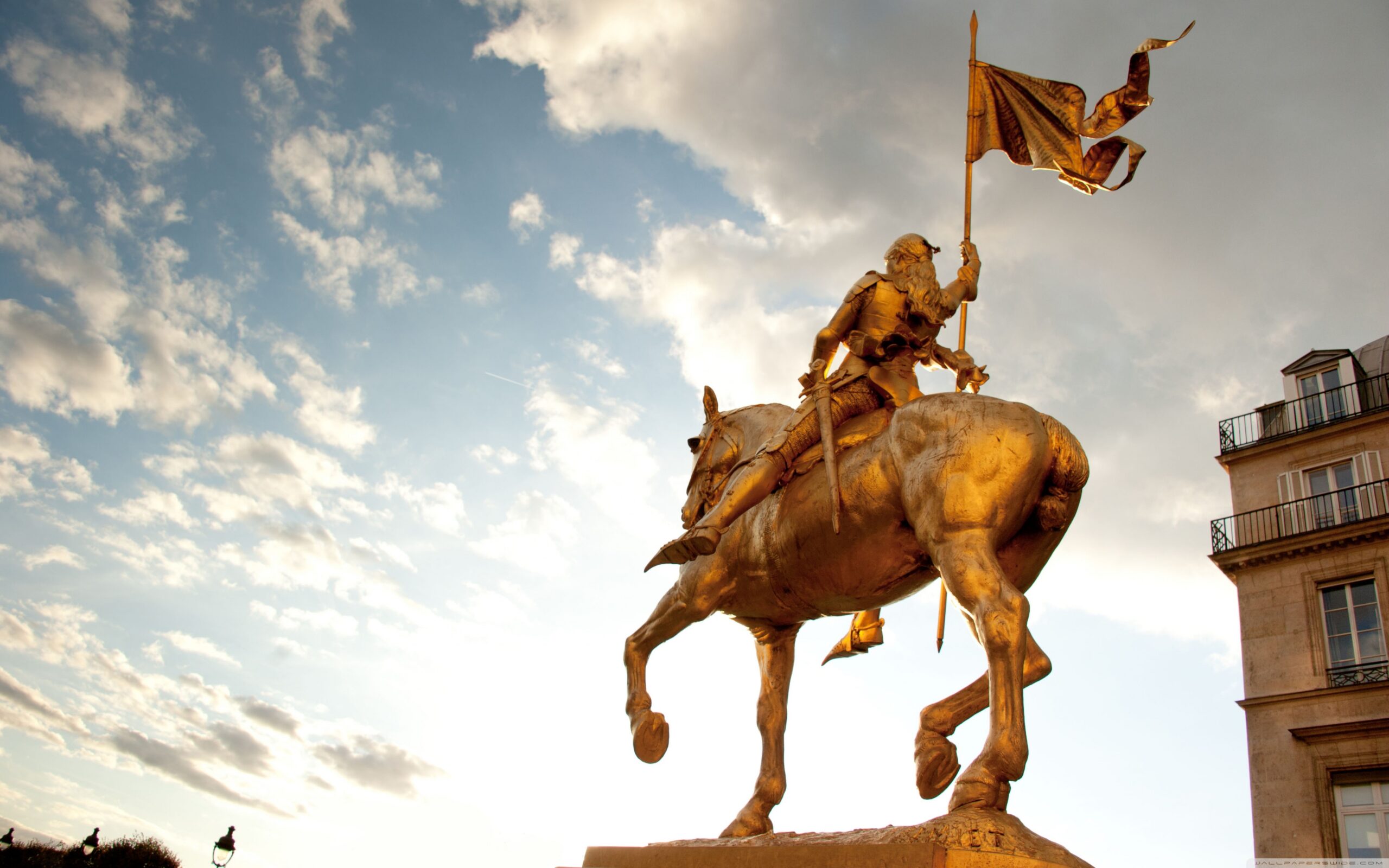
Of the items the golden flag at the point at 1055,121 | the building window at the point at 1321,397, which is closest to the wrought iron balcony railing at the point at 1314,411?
the building window at the point at 1321,397

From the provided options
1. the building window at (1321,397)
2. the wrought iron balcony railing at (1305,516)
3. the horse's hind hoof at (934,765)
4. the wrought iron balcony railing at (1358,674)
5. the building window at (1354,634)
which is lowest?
the horse's hind hoof at (934,765)

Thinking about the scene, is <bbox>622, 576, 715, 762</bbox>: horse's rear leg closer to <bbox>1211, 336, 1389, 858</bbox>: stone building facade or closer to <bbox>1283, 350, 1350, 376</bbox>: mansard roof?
<bbox>1211, 336, 1389, 858</bbox>: stone building facade

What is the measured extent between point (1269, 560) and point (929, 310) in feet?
63.6

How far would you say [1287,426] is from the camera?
24.2 meters

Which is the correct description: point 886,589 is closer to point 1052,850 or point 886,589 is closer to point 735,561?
point 735,561

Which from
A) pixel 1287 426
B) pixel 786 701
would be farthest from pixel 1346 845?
pixel 786 701

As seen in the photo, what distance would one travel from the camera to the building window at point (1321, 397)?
2355cm

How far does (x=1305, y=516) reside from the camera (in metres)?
22.2

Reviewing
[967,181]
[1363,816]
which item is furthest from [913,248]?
[1363,816]

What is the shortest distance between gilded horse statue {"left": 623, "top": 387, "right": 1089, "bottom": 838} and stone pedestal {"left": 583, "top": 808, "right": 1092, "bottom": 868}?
24 cm

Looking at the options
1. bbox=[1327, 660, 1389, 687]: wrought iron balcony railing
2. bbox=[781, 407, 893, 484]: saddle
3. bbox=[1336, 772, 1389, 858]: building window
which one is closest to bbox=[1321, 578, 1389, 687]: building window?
bbox=[1327, 660, 1389, 687]: wrought iron balcony railing

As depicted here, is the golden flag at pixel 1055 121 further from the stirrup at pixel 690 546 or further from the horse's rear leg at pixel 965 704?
the stirrup at pixel 690 546

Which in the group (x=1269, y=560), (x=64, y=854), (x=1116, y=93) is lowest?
(x=64, y=854)

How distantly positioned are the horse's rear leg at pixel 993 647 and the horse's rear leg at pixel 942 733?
54 centimetres
